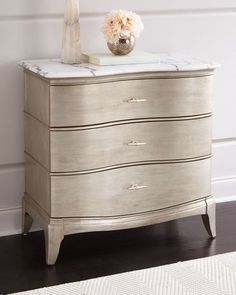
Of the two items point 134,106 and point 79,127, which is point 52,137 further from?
point 134,106

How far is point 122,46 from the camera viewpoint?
3057 mm

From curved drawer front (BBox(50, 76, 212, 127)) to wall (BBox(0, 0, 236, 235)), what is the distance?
1.51ft

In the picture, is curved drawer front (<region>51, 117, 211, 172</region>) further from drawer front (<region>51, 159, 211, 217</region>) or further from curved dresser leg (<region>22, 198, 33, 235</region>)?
curved dresser leg (<region>22, 198, 33, 235</region>)

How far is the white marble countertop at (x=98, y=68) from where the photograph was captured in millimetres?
2854

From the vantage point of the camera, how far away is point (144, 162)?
3070mm

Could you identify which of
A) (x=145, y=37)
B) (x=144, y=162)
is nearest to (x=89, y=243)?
(x=144, y=162)

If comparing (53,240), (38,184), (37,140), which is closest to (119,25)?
(37,140)

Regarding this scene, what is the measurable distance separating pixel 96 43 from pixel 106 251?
0.96m

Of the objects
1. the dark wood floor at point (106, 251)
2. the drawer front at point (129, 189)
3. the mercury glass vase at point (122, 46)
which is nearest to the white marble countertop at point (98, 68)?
the mercury glass vase at point (122, 46)

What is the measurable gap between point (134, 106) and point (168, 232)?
713mm

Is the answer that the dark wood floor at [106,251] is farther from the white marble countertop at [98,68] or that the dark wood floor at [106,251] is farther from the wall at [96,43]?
the white marble countertop at [98,68]

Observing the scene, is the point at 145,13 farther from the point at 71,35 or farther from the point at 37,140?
the point at 37,140

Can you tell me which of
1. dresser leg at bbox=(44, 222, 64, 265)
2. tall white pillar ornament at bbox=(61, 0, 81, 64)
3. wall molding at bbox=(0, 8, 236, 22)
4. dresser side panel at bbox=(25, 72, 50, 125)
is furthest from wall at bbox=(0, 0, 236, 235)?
dresser leg at bbox=(44, 222, 64, 265)

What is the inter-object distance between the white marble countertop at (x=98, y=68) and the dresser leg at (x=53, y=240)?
0.62 metres
